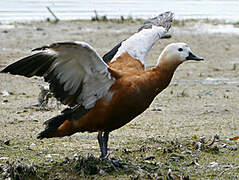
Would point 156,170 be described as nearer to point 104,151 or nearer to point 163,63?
point 104,151

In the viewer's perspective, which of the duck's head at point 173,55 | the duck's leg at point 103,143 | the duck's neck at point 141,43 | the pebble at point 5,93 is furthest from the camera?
the pebble at point 5,93

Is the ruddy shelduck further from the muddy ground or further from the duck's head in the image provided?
the muddy ground

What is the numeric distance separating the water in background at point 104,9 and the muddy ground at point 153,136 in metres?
6.14

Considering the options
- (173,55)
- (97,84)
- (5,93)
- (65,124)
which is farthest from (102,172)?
(5,93)

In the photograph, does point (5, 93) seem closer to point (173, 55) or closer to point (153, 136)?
point (153, 136)

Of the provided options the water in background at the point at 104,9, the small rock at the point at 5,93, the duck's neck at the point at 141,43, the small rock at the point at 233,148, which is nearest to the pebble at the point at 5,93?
the small rock at the point at 5,93

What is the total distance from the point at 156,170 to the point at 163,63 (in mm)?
1152

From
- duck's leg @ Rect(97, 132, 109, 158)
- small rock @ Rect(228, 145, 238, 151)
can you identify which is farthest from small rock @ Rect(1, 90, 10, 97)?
small rock @ Rect(228, 145, 238, 151)

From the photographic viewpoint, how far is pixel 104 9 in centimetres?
2270

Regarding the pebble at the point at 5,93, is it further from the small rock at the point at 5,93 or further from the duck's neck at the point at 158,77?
the duck's neck at the point at 158,77

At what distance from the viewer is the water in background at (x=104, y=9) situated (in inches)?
799

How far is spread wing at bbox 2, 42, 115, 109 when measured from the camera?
222 inches

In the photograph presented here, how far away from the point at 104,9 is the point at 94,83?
17092 millimetres

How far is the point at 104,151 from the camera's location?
20.3ft
